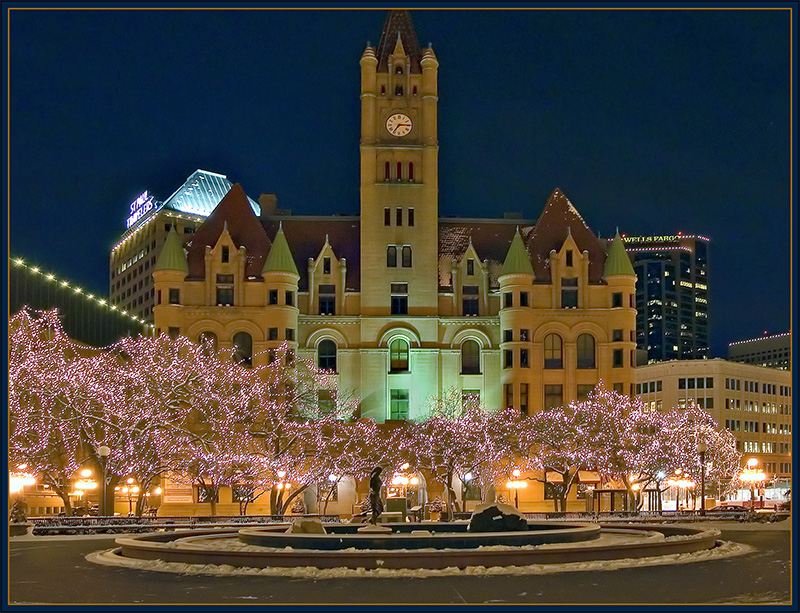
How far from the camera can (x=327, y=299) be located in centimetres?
10306

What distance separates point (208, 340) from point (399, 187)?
2121cm

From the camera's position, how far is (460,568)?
32.0m

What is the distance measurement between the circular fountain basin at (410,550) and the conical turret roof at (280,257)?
60.9 metres

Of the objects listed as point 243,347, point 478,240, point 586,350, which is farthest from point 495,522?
point 478,240

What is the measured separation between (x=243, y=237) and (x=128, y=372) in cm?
2923

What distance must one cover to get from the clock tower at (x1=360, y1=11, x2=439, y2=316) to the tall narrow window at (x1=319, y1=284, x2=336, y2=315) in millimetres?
2669

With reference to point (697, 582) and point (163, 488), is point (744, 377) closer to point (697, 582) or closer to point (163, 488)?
point (163, 488)

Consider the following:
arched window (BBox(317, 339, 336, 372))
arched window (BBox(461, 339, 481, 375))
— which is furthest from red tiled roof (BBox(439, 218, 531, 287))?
arched window (BBox(317, 339, 336, 372))

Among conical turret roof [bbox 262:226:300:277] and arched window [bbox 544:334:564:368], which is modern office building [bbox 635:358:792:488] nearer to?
arched window [bbox 544:334:564:368]

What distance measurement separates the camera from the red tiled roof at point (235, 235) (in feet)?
332

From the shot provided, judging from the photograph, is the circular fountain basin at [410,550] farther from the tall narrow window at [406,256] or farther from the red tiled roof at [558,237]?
the tall narrow window at [406,256]

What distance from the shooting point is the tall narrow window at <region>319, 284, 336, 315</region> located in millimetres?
102750

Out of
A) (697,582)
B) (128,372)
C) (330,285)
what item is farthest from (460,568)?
(330,285)

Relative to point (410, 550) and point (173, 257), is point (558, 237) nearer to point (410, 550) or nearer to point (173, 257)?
point (173, 257)
